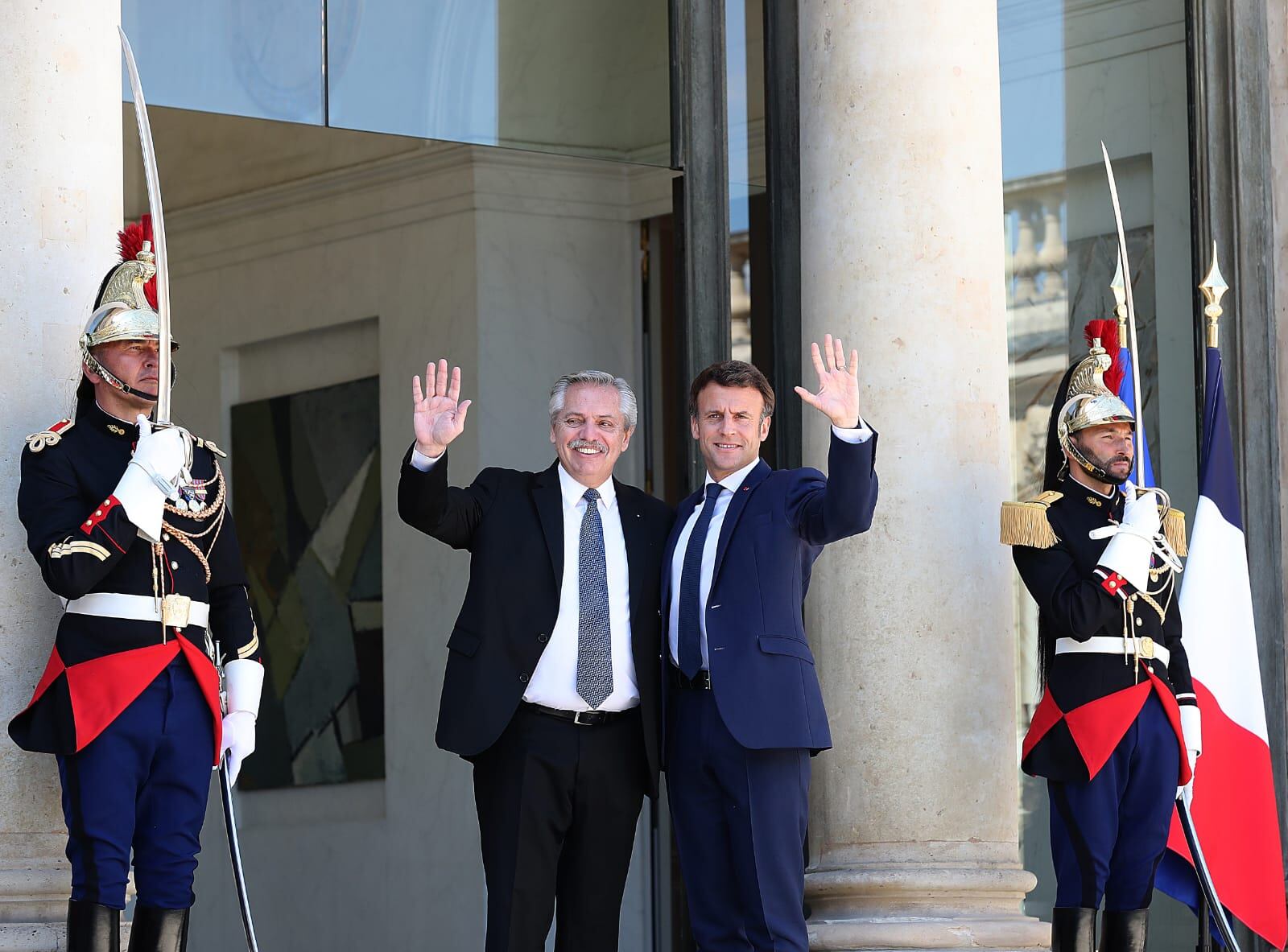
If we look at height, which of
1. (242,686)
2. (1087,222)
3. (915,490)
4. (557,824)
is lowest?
(557,824)

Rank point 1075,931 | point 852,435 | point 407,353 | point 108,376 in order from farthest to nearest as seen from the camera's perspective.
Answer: point 407,353 → point 1075,931 → point 852,435 → point 108,376

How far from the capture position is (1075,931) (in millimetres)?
6152

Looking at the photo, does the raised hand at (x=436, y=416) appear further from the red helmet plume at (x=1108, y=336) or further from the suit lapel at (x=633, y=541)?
the red helmet plume at (x=1108, y=336)

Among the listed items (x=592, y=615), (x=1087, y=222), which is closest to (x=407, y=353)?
(x=1087, y=222)

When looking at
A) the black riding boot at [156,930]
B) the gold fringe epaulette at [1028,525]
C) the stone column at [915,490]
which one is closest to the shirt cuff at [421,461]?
the black riding boot at [156,930]

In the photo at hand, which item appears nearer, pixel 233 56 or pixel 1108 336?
pixel 1108 336

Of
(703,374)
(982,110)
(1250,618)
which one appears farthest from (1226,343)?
(703,374)

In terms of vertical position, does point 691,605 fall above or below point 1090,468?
below

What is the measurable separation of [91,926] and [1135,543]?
3112 millimetres

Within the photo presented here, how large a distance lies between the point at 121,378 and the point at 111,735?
87cm

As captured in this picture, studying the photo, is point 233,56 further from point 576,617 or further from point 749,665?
point 749,665

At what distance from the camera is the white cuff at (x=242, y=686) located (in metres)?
5.25

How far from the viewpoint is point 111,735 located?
16.3 ft

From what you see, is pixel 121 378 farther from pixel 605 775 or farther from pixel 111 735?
pixel 605 775
